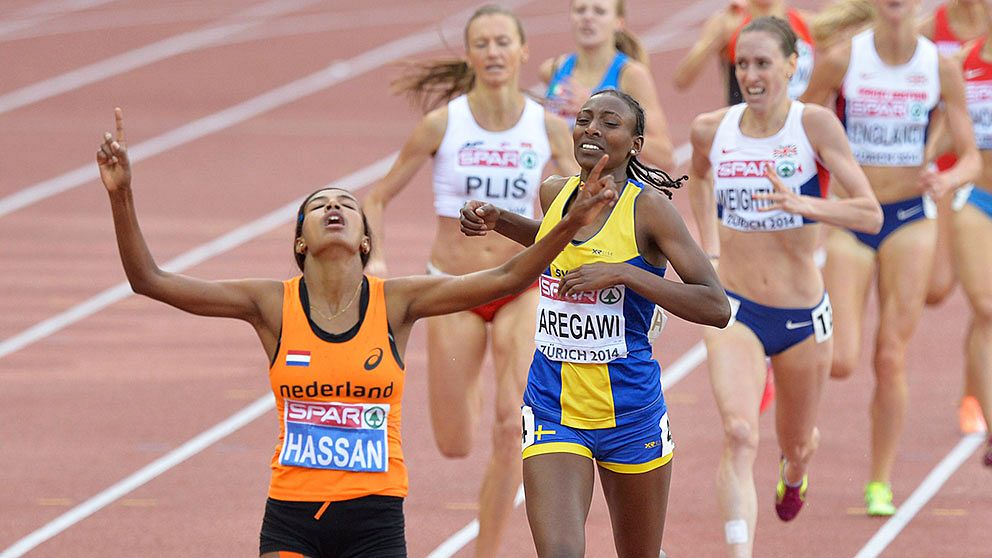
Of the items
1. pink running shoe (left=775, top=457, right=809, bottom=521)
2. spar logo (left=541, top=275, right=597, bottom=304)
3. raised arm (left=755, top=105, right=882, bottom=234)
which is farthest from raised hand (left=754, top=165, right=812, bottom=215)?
pink running shoe (left=775, top=457, right=809, bottom=521)

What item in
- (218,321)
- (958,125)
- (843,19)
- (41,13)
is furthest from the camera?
(41,13)

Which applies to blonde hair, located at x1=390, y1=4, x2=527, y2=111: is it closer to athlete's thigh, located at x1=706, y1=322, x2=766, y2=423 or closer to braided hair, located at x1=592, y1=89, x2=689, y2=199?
athlete's thigh, located at x1=706, y1=322, x2=766, y2=423

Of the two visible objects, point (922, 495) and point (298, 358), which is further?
point (922, 495)

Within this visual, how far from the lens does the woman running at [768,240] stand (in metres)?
6.66

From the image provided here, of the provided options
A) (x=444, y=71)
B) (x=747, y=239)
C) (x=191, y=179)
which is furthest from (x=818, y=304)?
(x=191, y=179)

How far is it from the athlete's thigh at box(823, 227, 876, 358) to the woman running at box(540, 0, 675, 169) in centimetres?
87

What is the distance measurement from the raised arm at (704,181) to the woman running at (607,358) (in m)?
1.49

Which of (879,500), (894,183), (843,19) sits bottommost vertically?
(879,500)

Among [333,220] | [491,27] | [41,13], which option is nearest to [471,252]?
[491,27]

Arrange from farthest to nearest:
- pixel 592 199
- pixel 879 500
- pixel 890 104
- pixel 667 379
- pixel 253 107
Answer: pixel 253 107
pixel 667 379
pixel 890 104
pixel 879 500
pixel 592 199

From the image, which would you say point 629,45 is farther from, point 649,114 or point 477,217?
point 477,217

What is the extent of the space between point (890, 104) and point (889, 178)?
0.35 m

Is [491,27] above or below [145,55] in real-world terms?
below

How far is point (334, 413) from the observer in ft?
16.8
